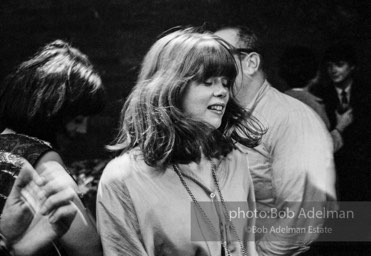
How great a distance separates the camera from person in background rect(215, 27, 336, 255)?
261 centimetres

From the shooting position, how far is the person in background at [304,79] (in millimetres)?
2721

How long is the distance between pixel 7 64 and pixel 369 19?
190 cm

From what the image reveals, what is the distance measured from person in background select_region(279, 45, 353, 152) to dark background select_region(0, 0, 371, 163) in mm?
42

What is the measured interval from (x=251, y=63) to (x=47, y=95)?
3.53 feet

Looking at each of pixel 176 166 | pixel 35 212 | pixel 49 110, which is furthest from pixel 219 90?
pixel 35 212

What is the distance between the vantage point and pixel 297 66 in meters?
2.73

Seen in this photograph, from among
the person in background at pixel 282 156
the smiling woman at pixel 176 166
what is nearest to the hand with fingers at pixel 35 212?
the smiling woman at pixel 176 166

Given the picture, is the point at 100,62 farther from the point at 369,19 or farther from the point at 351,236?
the point at 351,236

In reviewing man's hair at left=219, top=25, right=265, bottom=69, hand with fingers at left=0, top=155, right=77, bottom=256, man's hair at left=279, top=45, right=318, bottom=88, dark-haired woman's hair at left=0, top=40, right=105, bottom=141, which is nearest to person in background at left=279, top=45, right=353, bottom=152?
man's hair at left=279, top=45, right=318, bottom=88

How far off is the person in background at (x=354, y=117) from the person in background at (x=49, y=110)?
122 cm

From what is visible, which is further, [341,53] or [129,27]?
[129,27]

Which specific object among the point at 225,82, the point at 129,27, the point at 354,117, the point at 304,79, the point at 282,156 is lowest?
the point at 282,156

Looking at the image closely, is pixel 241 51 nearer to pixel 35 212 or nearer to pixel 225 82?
pixel 225 82

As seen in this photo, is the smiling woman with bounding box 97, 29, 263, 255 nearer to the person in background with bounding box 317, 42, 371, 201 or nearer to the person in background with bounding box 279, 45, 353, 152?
the person in background with bounding box 279, 45, 353, 152
